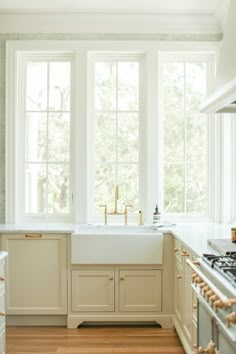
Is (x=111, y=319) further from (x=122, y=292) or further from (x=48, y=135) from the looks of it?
(x=48, y=135)

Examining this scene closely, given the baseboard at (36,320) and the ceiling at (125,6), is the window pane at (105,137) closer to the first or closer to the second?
the ceiling at (125,6)

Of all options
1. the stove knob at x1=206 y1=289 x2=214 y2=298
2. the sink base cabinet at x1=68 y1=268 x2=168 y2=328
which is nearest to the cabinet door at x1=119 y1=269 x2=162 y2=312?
the sink base cabinet at x1=68 y1=268 x2=168 y2=328

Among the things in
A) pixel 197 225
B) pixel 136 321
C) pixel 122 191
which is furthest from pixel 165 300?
pixel 122 191

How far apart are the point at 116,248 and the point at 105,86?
1576 mm

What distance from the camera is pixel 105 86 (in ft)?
14.8

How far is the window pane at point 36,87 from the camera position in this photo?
14.8ft

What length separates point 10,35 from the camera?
438 centimetres

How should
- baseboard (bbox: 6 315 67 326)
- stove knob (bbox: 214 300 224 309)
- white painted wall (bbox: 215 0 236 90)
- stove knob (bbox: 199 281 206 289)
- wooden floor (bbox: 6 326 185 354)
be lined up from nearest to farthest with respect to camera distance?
stove knob (bbox: 214 300 224 309), stove knob (bbox: 199 281 206 289), white painted wall (bbox: 215 0 236 90), wooden floor (bbox: 6 326 185 354), baseboard (bbox: 6 315 67 326)

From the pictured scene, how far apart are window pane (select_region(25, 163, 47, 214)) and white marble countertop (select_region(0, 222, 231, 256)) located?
0.82 feet

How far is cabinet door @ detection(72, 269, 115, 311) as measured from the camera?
13.1 ft

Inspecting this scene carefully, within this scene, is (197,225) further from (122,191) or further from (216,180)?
(122,191)

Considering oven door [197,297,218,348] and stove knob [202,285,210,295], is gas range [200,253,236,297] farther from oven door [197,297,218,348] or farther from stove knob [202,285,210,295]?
oven door [197,297,218,348]

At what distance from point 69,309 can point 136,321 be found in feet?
1.93

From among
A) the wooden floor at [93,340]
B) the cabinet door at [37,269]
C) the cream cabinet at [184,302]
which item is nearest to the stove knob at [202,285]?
the cream cabinet at [184,302]
